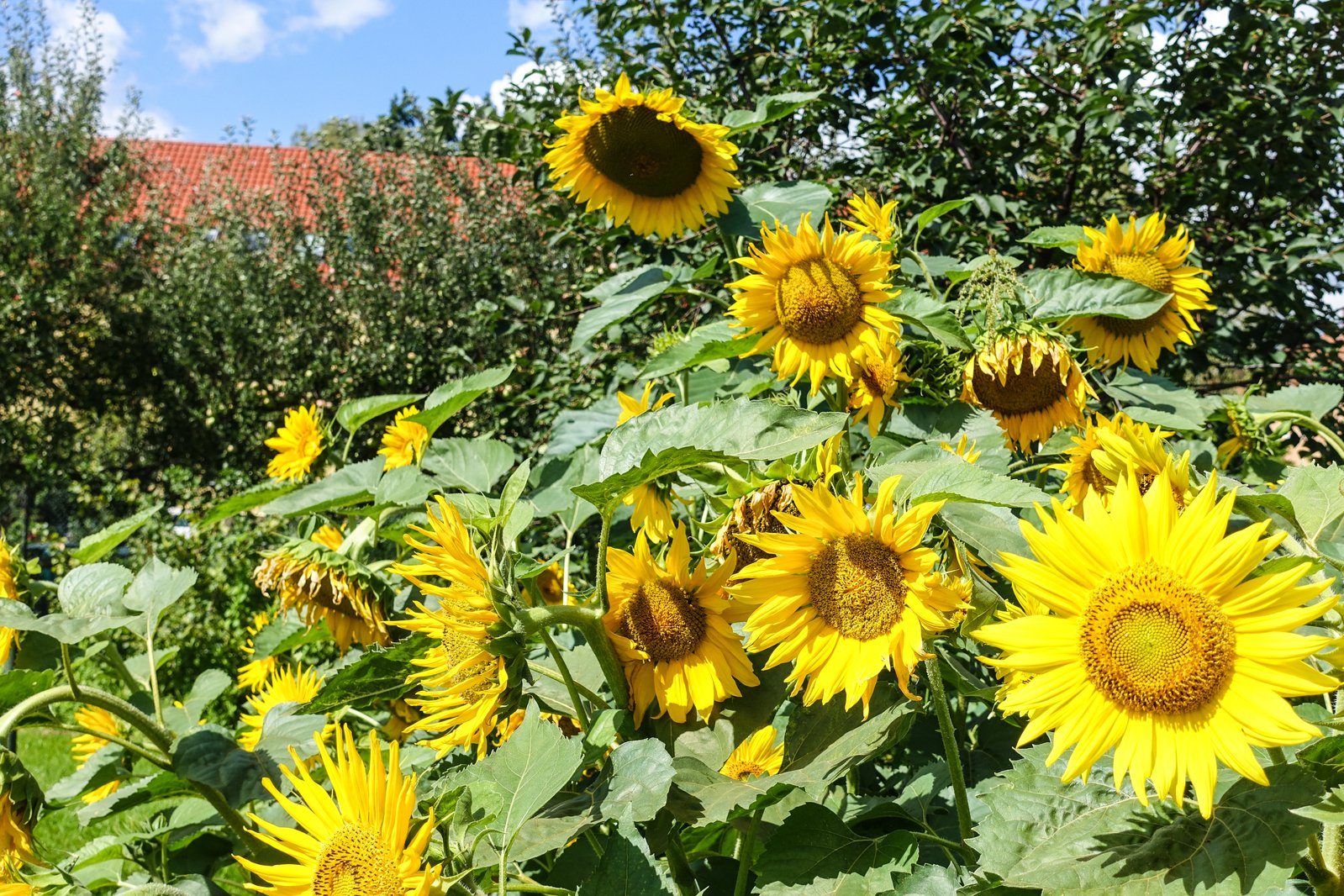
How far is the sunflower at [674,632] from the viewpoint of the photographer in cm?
93

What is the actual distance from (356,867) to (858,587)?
445 mm

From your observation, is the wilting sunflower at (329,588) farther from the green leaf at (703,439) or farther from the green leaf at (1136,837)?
the green leaf at (1136,837)

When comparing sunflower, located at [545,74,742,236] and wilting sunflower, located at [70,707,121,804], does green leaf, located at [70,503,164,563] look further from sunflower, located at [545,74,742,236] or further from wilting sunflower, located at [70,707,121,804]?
sunflower, located at [545,74,742,236]

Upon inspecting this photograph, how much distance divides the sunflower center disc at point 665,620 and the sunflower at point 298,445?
1179 mm

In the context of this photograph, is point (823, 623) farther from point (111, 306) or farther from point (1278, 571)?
point (111, 306)

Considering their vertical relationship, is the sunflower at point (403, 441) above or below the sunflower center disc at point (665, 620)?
above

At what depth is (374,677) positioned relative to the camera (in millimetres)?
1060

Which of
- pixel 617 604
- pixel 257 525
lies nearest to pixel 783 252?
pixel 617 604

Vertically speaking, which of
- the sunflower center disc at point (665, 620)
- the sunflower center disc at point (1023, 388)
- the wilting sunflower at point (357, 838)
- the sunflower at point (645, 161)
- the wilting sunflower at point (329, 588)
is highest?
the sunflower at point (645, 161)

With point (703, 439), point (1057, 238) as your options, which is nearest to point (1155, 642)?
point (703, 439)

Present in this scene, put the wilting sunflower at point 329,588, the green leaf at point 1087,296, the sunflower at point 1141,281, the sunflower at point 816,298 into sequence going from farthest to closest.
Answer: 1. the sunflower at point 1141,281
2. the wilting sunflower at point 329,588
3. the green leaf at point 1087,296
4. the sunflower at point 816,298

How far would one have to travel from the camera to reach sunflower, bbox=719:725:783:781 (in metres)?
1.19

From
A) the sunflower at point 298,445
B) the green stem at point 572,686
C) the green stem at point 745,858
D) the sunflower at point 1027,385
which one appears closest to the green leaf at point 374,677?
the green stem at point 572,686

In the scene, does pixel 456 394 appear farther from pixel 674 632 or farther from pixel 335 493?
pixel 674 632
